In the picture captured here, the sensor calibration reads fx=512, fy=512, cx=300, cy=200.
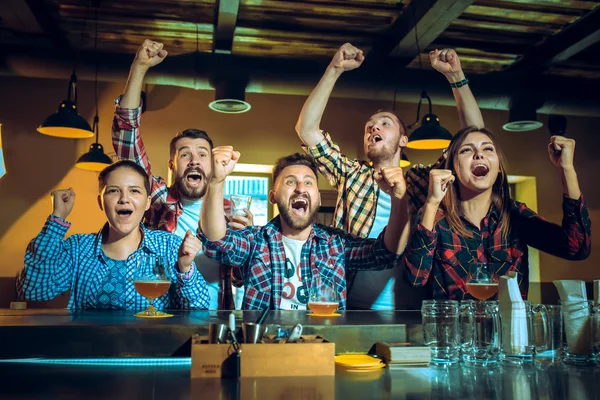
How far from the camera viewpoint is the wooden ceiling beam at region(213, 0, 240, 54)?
14.5ft

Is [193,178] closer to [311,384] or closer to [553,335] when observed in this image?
[311,384]

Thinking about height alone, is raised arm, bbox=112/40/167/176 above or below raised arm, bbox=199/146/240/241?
above

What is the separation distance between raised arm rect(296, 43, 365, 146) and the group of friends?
0.01m

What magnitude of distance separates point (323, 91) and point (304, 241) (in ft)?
2.85

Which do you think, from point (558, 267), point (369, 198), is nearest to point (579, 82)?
point (558, 267)

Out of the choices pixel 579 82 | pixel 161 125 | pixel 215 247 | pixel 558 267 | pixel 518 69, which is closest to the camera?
pixel 215 247

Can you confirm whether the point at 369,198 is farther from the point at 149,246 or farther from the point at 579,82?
the point at 579,82

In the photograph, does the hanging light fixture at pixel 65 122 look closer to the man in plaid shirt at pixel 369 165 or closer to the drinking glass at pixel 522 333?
the man in plaid shirt at pixel 369 165

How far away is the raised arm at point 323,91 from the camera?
8.69 feet

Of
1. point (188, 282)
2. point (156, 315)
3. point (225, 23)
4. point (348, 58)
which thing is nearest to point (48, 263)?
point (188, 282)

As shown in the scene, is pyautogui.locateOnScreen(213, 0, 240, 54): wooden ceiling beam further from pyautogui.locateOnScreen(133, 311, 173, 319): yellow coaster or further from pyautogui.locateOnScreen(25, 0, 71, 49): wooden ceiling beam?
pyautogui.locateOnScreen(133, 311, 173, 319): yellow coaster

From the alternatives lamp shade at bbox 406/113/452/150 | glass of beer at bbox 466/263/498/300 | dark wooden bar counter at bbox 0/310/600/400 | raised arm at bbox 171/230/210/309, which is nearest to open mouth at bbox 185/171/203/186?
raised arm at bbox 171/230/210/309

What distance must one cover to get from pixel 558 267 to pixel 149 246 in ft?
21.6

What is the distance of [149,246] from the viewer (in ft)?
7.29
